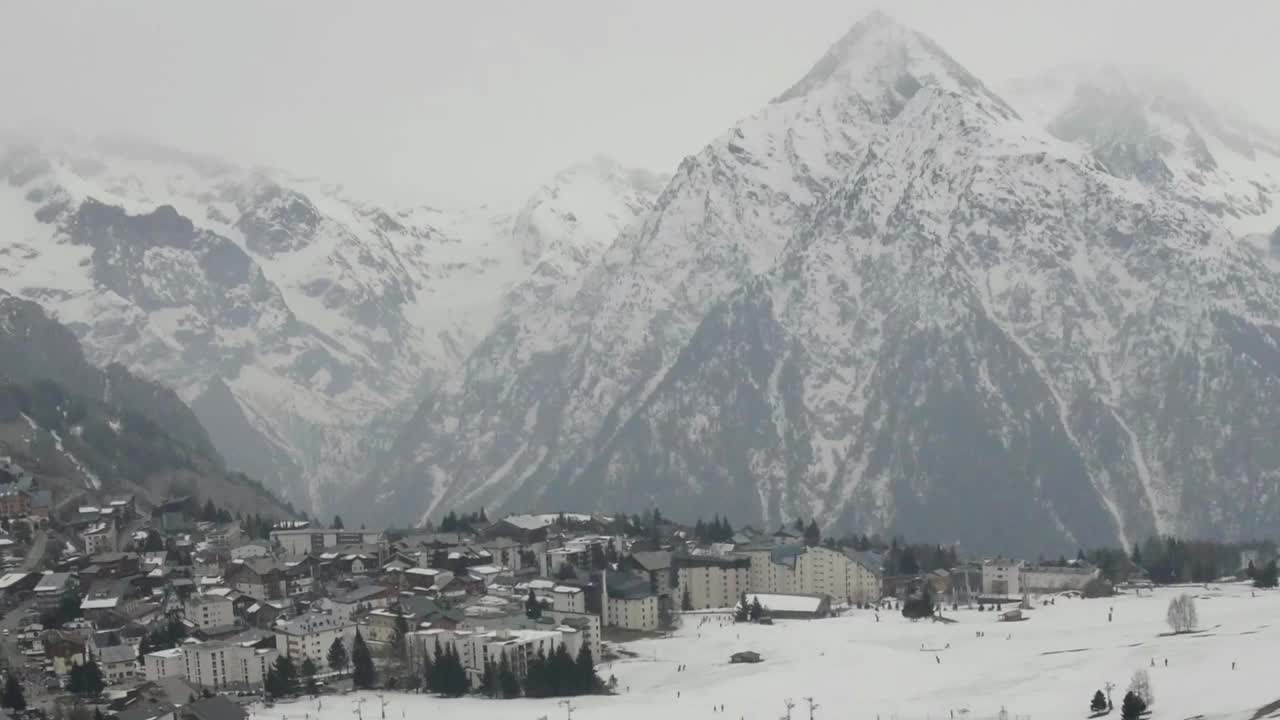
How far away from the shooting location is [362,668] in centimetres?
14062

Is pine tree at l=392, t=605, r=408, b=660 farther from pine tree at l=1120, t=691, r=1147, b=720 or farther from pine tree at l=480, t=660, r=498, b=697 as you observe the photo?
pine tree at l=1120, t=691, r=1147, b=720

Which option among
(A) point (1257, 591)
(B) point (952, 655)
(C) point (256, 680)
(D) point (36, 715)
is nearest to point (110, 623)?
(C) point (256, 680)

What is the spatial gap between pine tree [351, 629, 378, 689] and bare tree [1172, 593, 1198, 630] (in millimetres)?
61724

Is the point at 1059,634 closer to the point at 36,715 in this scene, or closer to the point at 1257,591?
the point at 1257,591

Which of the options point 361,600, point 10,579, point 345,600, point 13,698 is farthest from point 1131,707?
point 10,579

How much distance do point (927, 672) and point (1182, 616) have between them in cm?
2467

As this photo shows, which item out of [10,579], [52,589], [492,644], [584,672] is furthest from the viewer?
[10,579]

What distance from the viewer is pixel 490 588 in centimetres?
17988

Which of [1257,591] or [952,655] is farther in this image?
[1257,591]

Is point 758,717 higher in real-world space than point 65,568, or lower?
lower

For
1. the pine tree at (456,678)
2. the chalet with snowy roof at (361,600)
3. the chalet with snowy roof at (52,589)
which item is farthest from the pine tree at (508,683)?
the chalet with snowy roof at (52,589)

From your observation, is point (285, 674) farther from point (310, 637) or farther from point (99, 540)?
point (99, 540)

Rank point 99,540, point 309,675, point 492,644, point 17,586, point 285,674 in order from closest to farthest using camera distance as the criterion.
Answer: point 285,674 < point 309,675 < point 492,644 < point 17,586 < point 99,540

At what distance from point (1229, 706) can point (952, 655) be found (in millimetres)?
34764
